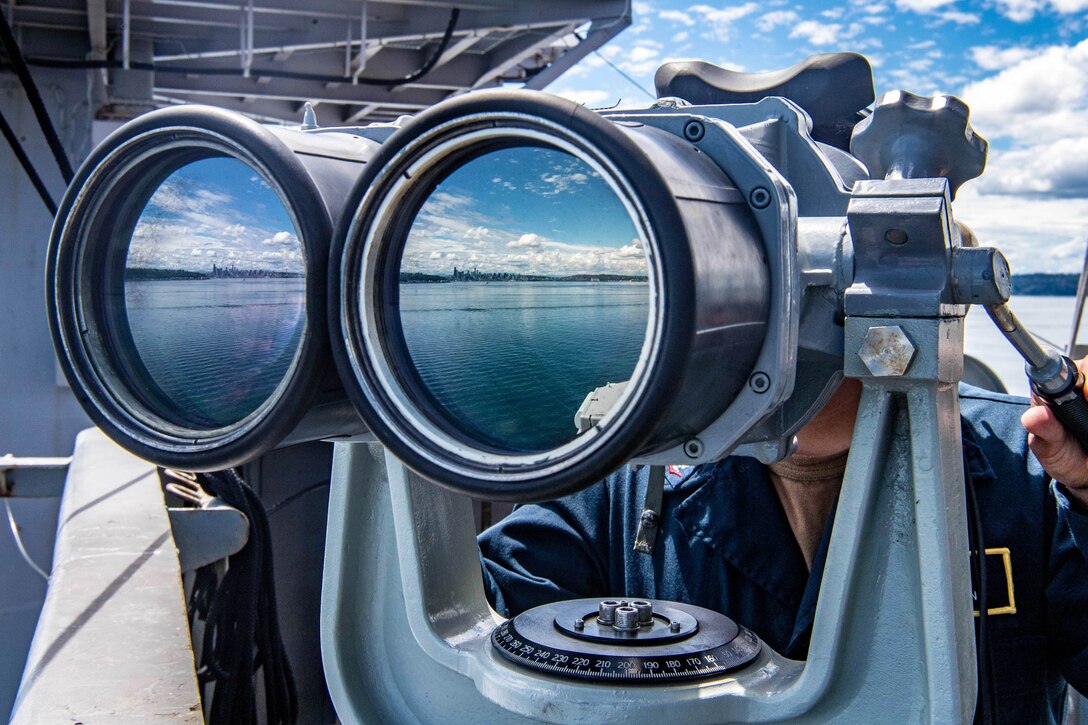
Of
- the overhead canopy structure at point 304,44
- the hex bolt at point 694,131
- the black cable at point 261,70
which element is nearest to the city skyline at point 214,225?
the hex bolt at point 694,131

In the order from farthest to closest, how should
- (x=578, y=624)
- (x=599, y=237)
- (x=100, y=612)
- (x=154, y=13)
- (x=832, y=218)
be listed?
(x=154, y=13), (x=100, y=612), (x=578, y=624), (x=832, y=218), (x=599, y=237)

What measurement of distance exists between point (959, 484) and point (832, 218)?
0.22 metres

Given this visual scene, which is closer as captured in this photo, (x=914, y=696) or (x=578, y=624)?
(x=914, y=696)

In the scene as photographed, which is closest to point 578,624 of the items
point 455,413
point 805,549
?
point 455,413

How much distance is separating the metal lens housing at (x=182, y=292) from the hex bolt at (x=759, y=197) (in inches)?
11.9

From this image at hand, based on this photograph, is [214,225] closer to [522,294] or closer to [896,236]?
[522,294]

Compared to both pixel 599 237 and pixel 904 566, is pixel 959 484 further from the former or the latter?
pixel 599 237

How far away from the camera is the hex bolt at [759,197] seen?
28.6 inches

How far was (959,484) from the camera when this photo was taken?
0.82 m

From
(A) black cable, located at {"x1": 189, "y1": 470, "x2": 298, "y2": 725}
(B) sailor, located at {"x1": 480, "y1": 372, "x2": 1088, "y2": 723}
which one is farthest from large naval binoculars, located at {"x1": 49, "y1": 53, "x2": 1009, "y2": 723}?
(A) black cable, located at {"x1": 189, "y1": 470, "x2": 298, "y2": 725}

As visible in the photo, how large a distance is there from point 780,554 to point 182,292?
2.53ft

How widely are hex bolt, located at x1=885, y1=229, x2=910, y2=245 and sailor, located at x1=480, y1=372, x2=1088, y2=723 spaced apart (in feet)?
1.61

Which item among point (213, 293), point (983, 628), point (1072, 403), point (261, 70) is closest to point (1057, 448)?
point (1072, 403)

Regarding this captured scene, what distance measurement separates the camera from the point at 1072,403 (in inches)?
37.9
